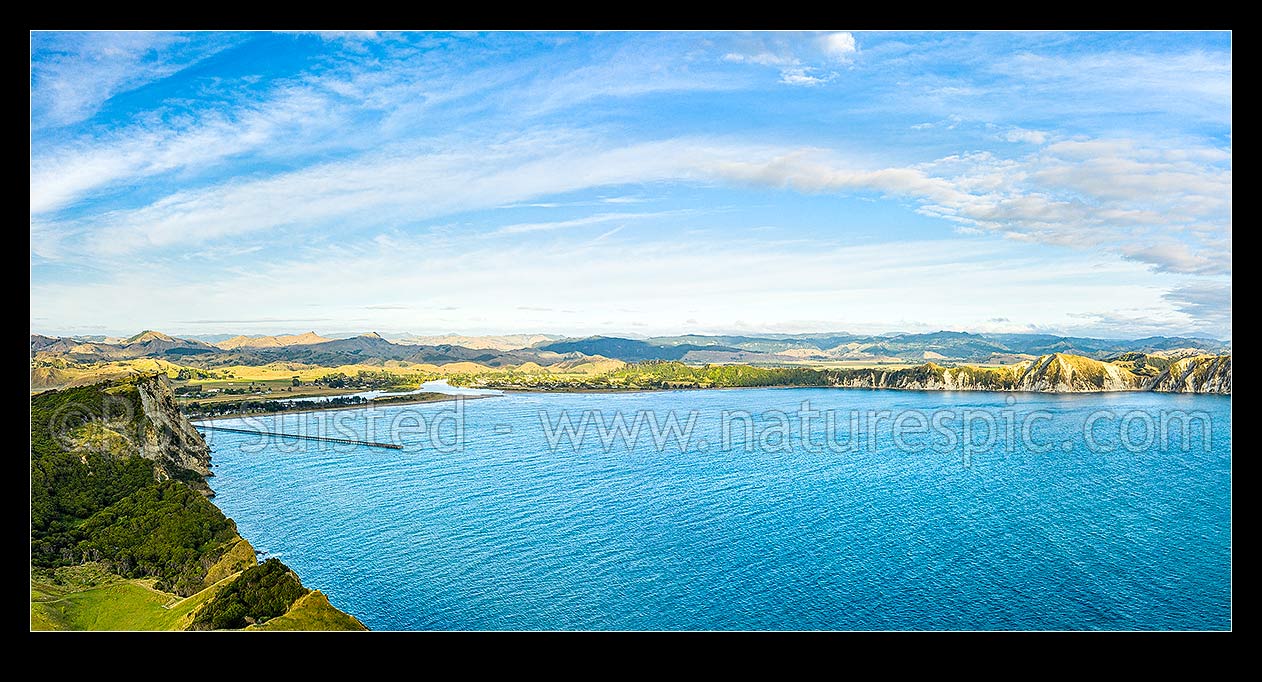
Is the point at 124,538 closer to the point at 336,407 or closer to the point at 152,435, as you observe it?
the point at 152,435

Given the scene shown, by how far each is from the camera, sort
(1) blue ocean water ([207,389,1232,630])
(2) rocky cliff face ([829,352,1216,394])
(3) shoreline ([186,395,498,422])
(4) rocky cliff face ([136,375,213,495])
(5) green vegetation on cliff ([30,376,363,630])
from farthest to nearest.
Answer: (2) rocky cliff face ([829,352,1216,394])
(3) shoreline ([186,395,498,422])
(4) rocky cliff face ([136,375,213,495])
(1) blue ocean water ([207,389,1232,630])
(5) green vegetation on cliff ([30,376,363,630])

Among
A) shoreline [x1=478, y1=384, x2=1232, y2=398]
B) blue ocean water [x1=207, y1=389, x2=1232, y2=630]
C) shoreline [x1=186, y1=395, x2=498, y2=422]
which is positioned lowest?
blue ocean water [x1=207, y1=389, x2=1232, y2=630]

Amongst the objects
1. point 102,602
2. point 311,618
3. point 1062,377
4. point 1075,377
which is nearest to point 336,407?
point 102,602

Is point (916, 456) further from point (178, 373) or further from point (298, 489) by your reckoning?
point (178, 373)

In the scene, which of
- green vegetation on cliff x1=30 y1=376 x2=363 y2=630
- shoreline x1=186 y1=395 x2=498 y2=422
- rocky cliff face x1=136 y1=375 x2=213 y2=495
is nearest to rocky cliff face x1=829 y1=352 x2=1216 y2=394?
shoreline x1=186 y1=395 x2=498 y2=422

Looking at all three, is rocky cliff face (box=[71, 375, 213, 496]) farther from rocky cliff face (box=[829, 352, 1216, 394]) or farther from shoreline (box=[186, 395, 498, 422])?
rocky cliff face (box=[829, 352, 1216, 394])

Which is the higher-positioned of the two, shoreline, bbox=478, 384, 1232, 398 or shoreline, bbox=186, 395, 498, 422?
shoreline, bbox=478, 384, 1232, 398
